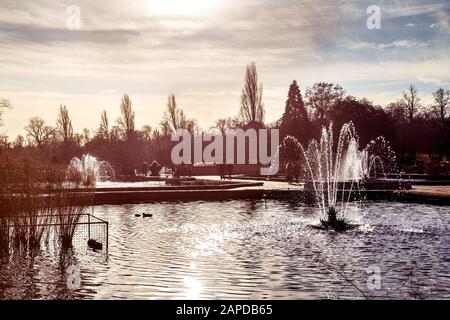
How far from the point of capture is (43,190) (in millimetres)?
13672

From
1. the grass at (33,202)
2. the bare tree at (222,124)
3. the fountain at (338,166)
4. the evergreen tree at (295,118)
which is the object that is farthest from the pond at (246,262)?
the bare tree at (222,124)

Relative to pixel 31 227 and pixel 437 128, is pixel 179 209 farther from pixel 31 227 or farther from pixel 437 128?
pixel 437 128

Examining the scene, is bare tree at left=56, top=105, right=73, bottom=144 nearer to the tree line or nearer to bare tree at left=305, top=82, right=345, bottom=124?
the tree line

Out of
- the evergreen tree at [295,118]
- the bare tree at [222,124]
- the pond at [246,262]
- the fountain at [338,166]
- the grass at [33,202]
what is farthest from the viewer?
the bare tree at [222,124]

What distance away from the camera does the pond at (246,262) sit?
9.34 metres

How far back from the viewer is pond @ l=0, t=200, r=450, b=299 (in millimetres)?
9344

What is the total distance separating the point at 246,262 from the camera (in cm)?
1177

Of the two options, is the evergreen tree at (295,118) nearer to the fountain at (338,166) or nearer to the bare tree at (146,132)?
the fountain at (338,166)

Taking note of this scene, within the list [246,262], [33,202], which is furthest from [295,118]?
[246,262]

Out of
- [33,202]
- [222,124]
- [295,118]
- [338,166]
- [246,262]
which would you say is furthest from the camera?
[222,124]

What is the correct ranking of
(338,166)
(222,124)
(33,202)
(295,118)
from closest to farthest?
(33,202) → (338,166) → (295,118) → (222,124)

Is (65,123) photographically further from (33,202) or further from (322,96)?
(33,202)
